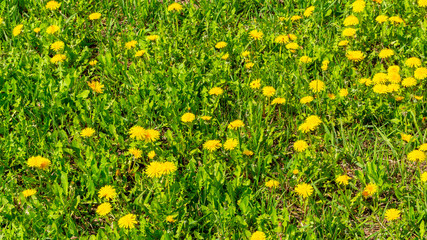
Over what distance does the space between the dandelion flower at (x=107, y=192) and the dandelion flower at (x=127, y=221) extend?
0.18 metres

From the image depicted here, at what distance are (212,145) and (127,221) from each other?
69cm

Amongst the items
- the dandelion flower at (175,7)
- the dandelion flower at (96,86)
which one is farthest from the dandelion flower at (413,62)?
the dandelion flower at (96,86)

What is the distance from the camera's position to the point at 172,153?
10.8ft

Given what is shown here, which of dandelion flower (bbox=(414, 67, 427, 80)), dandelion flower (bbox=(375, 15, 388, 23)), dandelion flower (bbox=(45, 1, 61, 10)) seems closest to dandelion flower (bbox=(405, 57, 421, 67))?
dandelion flower (bbox=(414, 67, 427, 80))

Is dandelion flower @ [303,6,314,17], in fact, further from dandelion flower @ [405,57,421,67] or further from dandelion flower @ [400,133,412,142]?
dandelion flower @ [400,133,412,142]

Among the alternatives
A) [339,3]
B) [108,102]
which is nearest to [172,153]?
[108,102]

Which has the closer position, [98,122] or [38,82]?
[98,122]

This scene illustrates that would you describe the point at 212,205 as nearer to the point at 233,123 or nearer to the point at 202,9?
the point at 233,123

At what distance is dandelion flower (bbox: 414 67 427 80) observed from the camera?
342 centimetres

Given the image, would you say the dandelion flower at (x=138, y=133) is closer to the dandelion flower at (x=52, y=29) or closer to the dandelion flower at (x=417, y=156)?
the dandelion flower at (x=52, y=29)

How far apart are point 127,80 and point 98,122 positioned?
0.48 m

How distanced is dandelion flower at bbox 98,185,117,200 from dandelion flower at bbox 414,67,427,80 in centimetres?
207

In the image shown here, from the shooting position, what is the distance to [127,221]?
268cm

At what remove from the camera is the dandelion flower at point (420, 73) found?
3.42 metres
